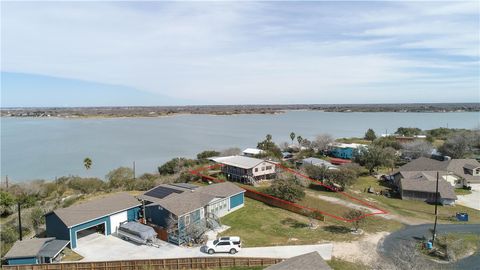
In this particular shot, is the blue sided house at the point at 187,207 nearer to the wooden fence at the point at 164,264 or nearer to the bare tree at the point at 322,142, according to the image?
the wooden fence at the point at 164,264

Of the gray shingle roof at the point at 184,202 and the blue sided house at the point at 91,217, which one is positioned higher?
the gray shingle roof at the point at 184,202

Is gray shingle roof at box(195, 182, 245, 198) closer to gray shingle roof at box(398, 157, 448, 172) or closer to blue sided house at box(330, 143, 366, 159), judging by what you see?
gray shingle roof at box(398, 157, 448, 172)

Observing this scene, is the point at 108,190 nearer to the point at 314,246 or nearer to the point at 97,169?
the point at 97,169

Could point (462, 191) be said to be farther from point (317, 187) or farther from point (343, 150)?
point (343, 150)

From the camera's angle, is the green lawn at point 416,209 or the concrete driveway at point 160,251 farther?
the green lawn at point 416,209

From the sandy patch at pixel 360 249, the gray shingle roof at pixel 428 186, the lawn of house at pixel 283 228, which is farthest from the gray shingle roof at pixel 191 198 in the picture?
the gray shingle roof at pixel 428 186

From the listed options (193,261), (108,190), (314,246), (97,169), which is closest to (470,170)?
(314,246)
